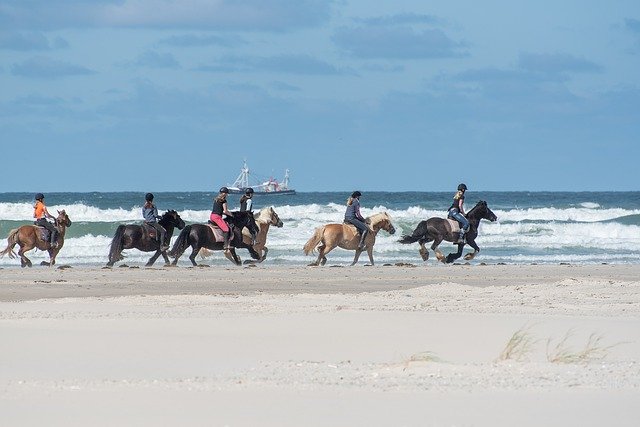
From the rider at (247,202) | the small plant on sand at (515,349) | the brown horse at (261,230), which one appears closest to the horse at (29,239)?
the brown horse at (261,230)

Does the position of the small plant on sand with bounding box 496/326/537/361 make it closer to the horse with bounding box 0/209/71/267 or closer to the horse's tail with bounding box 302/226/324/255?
the horse's tail with bounding box 302/226/324/255

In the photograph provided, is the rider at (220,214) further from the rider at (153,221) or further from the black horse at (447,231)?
the black horse at (447,231)

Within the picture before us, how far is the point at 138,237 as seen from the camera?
23.0 m

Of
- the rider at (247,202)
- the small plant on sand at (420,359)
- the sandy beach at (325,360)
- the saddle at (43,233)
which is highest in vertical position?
the rider at (247,202)

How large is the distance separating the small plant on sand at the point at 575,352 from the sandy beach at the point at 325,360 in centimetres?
3

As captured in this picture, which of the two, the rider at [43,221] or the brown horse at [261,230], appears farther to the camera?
the rider at [43,221]

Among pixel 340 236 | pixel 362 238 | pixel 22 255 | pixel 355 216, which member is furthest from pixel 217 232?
pixel 22 255

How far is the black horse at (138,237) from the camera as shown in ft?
75.3

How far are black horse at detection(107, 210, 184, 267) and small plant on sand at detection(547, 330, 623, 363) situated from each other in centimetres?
1436

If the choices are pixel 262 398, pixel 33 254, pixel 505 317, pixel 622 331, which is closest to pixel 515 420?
pixel 262 398

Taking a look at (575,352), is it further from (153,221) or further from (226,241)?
(153,221)

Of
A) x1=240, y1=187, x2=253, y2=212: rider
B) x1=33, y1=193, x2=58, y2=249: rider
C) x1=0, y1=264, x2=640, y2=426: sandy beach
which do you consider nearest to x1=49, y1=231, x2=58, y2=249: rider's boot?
x1=33, y1=193, x2=58, y2=249: rider

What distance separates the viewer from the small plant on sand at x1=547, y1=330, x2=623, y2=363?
27.5 feet

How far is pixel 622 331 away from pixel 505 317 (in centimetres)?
137
